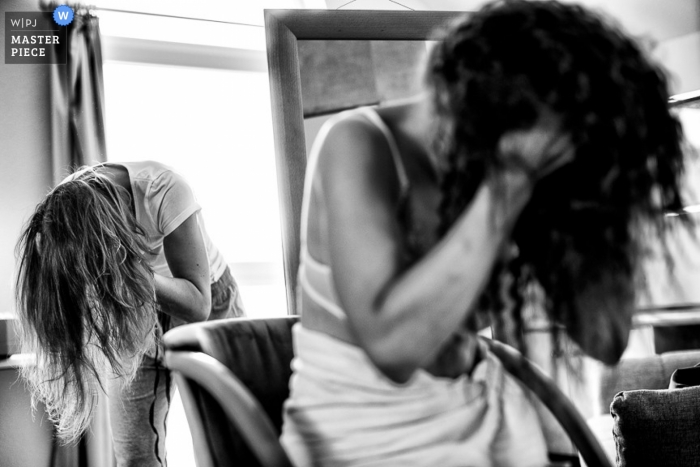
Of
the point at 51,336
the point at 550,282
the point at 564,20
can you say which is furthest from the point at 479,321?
the point at 51,336

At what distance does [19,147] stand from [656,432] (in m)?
1.89

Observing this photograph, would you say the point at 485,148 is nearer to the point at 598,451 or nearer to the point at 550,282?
the point at 550,282

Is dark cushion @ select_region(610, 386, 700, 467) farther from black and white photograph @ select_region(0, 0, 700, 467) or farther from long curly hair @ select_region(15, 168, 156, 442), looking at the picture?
long curly hair @ select_region(15, 168, 156, 442)

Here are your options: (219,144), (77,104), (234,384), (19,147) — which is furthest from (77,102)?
(234,384)

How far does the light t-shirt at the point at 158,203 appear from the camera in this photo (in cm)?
117

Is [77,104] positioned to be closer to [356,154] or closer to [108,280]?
[108,280]

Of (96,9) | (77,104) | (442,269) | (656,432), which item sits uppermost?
(96,9)

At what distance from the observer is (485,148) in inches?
27.5

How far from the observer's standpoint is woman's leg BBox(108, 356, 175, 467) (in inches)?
49.4

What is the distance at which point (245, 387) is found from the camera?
757mm

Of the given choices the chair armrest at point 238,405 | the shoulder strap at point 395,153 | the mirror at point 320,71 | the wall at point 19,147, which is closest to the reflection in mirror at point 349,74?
the mirror at point 320,71

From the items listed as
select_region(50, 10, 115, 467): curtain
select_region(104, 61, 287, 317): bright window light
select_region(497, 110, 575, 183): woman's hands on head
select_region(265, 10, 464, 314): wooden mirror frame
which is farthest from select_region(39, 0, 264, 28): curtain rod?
select_region(497, 110, 575, 183): woman's hands on head

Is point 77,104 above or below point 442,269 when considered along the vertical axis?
above

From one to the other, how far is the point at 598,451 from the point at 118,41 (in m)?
1.96
